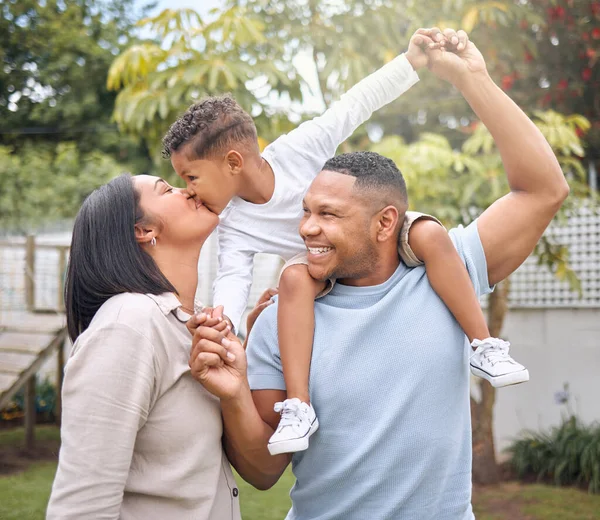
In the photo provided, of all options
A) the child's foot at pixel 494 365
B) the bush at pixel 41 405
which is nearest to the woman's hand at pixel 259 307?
the child's foot at pixel 494 365

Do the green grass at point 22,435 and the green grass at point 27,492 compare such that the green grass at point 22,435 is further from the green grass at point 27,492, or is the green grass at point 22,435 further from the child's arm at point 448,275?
the child's arm at point 448,275

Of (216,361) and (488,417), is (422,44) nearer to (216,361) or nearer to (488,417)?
(216,361)

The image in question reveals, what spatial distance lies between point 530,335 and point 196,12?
13.4 feet

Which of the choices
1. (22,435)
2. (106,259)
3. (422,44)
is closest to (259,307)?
(106,259)

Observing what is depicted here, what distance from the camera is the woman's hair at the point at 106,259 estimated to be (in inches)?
61.1

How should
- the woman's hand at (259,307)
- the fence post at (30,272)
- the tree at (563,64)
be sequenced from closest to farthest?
the woman's hand at (259,307)
the tree at (563,64)
the fence post at (30,272)

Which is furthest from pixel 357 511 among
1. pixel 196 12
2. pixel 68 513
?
pixel 196 12

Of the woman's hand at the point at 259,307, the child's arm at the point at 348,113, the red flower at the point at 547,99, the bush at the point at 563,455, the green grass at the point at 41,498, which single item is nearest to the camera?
the woman's hand at the point at 259,307

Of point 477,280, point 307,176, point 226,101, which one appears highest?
point 226,101

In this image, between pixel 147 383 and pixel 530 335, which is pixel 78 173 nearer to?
pixel 530 335

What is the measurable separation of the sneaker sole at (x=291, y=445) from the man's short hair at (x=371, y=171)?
0.56 metres

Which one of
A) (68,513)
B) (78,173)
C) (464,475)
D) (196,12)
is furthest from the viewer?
(78,173)

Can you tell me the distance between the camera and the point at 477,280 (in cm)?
178

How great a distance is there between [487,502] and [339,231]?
14.3 ft
